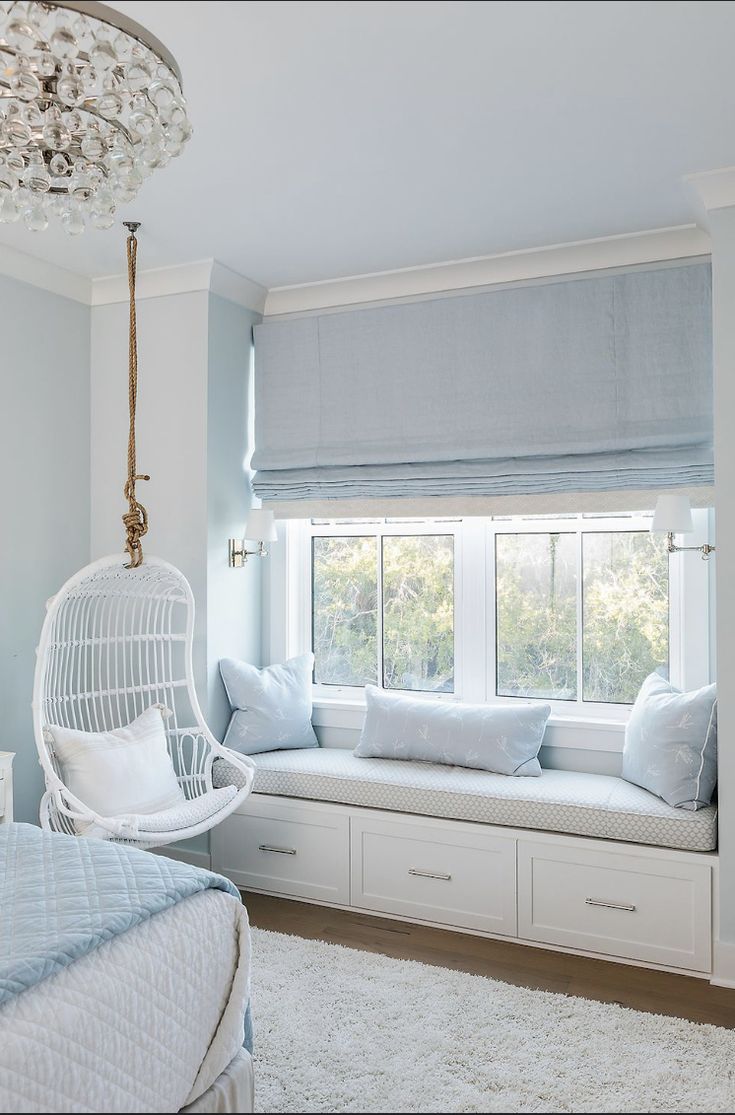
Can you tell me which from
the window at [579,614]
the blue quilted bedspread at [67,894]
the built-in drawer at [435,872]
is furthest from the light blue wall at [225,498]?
the blue quilted bedspread at [67,894]

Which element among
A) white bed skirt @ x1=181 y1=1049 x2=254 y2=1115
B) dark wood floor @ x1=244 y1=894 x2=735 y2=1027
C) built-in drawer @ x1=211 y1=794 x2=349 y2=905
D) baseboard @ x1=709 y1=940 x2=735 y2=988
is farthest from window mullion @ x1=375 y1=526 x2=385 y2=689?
white bed skirt @ x1=181 y1=1049 x2=254 y2=1115

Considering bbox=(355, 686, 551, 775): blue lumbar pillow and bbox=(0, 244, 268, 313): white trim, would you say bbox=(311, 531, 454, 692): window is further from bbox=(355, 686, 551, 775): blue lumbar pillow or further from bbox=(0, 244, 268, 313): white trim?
bbox=(0, 244, 268, 313): white trim

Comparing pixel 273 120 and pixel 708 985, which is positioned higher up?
pixel 273 120

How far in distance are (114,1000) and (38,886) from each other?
0.44 metres

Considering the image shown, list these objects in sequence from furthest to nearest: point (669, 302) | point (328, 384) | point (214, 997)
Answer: point (328, 384)
point (669, 302)
point (214, 997)

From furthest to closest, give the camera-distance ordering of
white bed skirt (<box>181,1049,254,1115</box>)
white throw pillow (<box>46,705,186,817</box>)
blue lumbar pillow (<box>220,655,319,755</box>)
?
blue lumbar pillow (<box>220,655,319,755</box>), white throw pillow (<box>46,705,186,817</box>), white bed skirt (<box>181,1049,254,1115</box>)

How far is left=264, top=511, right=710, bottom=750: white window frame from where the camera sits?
138 inches

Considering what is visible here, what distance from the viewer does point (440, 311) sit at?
12.5ft

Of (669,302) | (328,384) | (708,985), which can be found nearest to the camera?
(708,985)

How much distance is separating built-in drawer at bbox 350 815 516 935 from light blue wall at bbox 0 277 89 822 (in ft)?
4.75

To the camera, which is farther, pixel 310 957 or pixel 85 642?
pixel 85 642

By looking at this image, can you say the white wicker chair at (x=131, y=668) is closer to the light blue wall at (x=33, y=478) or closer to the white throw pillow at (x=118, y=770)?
the white throw pillow at (x=118, y=770)

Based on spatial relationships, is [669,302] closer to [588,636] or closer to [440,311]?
[440,311]

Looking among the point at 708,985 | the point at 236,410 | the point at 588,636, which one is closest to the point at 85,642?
the point at 236,410
